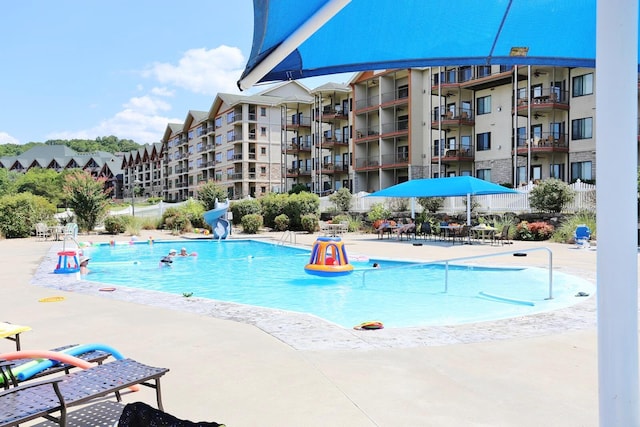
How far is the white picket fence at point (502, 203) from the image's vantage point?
2073cm

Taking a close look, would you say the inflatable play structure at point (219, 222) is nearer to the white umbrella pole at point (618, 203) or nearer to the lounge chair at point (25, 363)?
the lounge chair at point (25, 363)

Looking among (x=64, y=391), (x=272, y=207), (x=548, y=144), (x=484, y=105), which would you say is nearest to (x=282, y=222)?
(x=272, y=207)

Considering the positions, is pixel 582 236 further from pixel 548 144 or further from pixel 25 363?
pixel 25 363

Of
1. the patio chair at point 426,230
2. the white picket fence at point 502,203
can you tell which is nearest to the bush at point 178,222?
the white picket fence at point 502,203

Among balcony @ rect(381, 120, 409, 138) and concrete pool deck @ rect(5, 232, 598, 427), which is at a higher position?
balcony @ rect(381, 120, 409, 138)

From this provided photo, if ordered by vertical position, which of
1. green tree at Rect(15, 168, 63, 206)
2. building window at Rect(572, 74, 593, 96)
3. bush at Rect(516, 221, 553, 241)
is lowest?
bush at Rect(516, 221, 553, 241)

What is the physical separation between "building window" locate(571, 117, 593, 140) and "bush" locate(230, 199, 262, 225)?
20261 millimetres

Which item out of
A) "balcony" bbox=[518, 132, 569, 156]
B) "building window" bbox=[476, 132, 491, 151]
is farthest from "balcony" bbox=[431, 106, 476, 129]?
"balcony" bbox=[518, 132, 569, 156]

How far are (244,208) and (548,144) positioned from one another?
64.0 ft

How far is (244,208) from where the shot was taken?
96.5ft

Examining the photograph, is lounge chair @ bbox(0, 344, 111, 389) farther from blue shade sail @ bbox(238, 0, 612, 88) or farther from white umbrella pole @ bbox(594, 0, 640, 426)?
white umbrella pole @ bbox(594, 0, 640, 426)

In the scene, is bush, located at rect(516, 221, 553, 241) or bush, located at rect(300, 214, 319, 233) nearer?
bush, located at rect(516, 221, 553, 241)

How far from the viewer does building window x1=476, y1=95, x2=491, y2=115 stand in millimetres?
34750

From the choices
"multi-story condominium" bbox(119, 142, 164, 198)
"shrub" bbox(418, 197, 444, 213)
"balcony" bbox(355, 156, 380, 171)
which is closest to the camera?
"shrub" bbox(418, 197, 444, 213)
